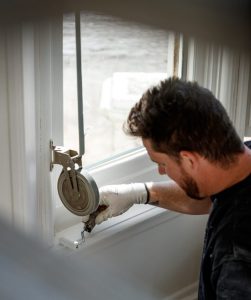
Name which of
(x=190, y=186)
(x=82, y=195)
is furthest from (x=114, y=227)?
(x=190, y=186)

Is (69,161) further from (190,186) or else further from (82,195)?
(190,186)

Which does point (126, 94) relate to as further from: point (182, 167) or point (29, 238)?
point (29, 238)

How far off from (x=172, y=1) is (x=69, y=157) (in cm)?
86

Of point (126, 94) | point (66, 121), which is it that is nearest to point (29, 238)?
point (66, 121)

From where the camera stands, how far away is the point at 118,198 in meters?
1.13

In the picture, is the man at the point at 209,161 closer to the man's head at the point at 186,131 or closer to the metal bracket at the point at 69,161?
the man's head at the point at 186,131

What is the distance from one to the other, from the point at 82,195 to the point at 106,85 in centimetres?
30

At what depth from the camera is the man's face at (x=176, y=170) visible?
0.84m

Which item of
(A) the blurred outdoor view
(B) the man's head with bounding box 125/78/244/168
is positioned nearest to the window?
(A) the blurred outdoor view

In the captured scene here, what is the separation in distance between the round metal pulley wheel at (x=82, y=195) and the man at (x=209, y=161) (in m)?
0.14

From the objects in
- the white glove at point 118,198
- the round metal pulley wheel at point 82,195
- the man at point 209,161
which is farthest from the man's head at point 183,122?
the white glove at point 118,198

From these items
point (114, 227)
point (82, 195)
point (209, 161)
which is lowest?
point (114, 227)

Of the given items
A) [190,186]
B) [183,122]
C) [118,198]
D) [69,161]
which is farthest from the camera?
[118,198]

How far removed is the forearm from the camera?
1.16m
